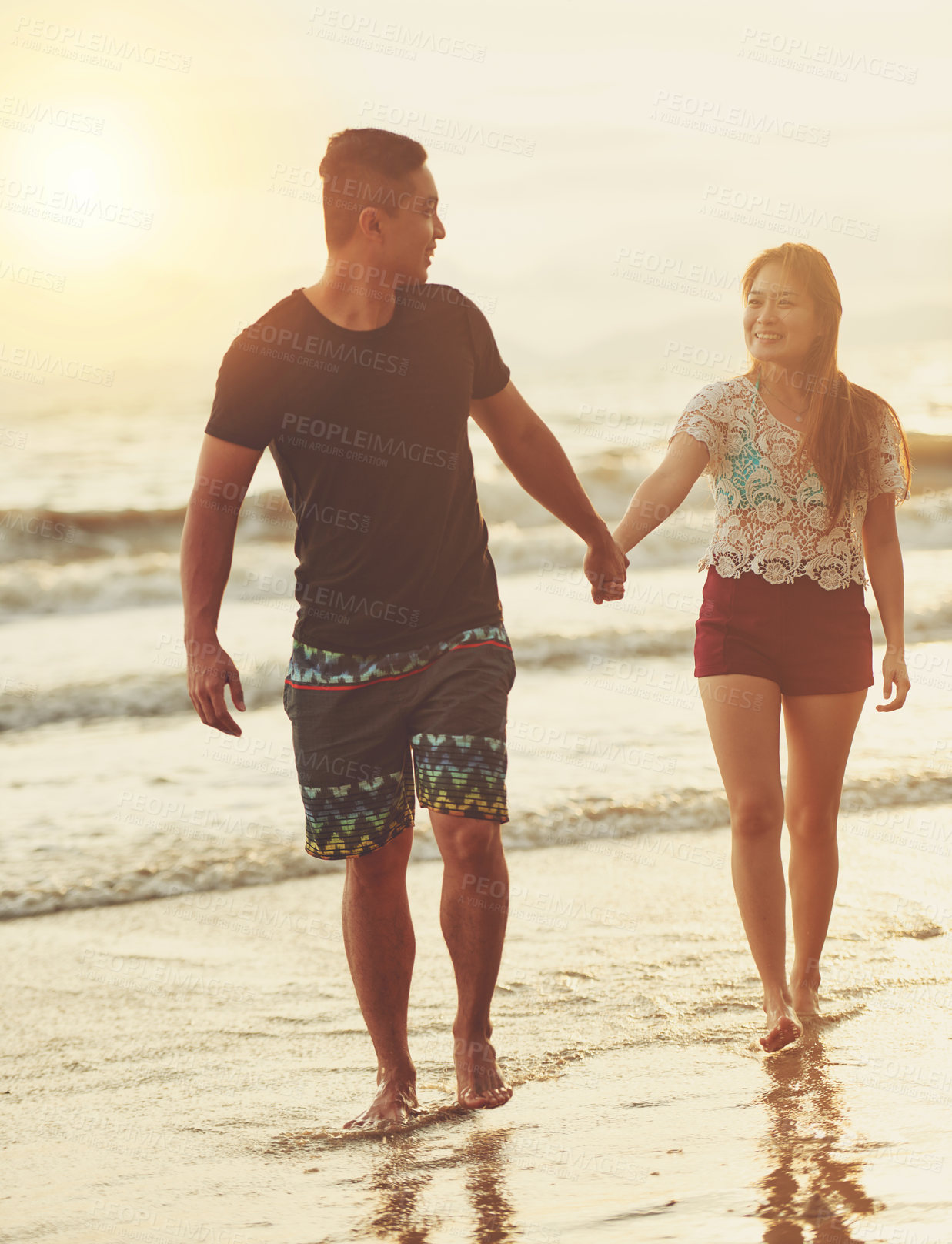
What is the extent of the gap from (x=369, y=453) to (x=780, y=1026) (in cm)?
174

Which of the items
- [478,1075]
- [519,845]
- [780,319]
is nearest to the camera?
[478,1075]

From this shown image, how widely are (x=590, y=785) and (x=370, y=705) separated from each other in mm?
3666

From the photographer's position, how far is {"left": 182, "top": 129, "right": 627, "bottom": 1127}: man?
2959mm

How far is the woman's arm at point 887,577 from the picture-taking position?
353 centimetres

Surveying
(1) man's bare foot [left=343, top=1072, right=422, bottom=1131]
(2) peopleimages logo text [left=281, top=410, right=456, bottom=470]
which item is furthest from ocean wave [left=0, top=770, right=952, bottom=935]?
(2) peopleimages logo text [left=281, top=410, right=456, bottom=470]

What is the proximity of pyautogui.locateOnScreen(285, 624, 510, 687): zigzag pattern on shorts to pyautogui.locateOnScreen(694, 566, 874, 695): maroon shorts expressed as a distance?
698 mm

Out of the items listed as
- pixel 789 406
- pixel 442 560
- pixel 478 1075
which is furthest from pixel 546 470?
pixel 478 1075

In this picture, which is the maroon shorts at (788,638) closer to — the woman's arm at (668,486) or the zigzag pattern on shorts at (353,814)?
the woman's arm at (668,486)

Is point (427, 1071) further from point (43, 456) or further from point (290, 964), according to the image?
point (43, 456)

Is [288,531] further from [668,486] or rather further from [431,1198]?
[431,1198]

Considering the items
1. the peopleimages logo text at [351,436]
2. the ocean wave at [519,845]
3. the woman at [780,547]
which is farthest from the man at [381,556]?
the ocean wave at [519,845]

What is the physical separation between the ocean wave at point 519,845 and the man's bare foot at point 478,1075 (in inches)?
98.4

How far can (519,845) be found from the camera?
5902mm

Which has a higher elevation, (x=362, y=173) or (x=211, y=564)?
(x=362, y=173)
